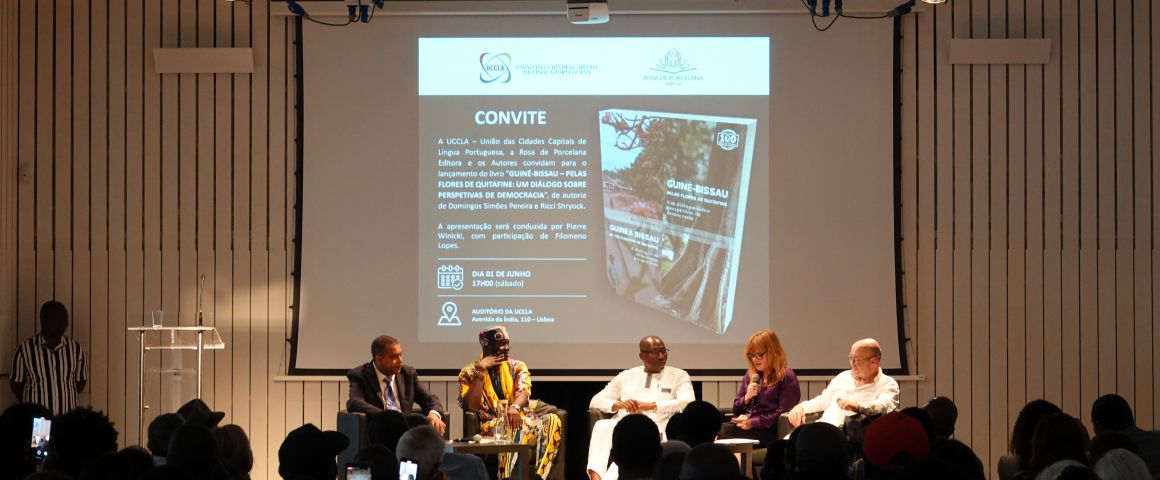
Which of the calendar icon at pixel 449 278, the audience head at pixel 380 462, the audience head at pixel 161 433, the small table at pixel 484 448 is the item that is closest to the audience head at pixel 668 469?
the audience head at pixel 380 462

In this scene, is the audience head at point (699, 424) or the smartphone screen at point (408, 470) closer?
the smartphone screen at point (408, 470)

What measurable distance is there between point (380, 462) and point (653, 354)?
357 centimetres

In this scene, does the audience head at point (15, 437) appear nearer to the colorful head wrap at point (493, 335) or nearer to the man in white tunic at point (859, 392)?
the colorful head wrap at point (493, 335)

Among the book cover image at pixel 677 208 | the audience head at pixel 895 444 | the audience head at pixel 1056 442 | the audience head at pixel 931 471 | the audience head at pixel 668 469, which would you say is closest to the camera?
the audience head at pixel 931 471

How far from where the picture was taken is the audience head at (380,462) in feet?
9.42

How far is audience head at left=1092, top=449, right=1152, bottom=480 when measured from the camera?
9.13 ft

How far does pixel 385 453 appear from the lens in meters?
2.90

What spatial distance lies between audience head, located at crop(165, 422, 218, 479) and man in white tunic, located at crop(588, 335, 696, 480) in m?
3.44

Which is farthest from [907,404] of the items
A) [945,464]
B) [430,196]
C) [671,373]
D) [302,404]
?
[945,464]

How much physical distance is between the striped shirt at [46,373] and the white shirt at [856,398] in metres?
4.56

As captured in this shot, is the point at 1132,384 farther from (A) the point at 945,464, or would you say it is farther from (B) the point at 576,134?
(A) the point at 945,464

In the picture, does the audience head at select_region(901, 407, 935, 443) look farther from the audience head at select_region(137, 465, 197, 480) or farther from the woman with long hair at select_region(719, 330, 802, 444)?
the audience head at select_region(137, 465, 197, 480)

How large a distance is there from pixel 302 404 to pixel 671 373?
248 centimetres

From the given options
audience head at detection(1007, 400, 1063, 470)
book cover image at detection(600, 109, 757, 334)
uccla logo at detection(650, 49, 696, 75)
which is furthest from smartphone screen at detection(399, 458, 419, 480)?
uccla logo at detection(650, 49, 696, 75)
